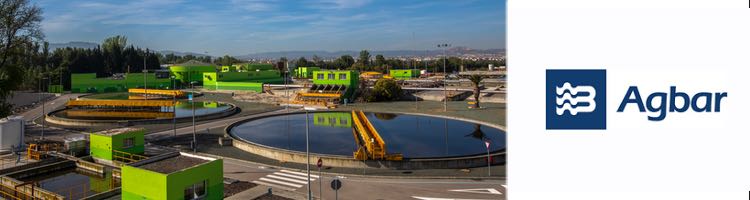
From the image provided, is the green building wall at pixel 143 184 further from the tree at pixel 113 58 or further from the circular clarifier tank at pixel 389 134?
the tree at pixel 113 58

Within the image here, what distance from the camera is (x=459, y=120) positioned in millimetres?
39625

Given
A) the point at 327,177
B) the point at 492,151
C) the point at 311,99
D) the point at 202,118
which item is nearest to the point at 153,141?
the point at 202,118

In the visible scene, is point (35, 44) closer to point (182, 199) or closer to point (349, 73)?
point (182, 199)

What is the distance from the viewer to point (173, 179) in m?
14.5

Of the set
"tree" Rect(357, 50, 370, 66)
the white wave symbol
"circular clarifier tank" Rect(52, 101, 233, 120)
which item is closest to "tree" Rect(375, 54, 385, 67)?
"tree" Rect(357, 50, 370, 66)

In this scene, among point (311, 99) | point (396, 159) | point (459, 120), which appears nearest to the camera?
point (396, 159)

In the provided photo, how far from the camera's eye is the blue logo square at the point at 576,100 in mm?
6668

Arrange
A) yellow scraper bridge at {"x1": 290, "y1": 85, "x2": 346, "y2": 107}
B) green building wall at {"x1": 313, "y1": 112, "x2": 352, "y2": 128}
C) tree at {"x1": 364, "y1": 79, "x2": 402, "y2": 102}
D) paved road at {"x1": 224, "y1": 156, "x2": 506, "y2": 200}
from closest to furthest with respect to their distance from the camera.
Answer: paved road at {"x1": 224, "y1": 156, "x2": 506, "y2": 200} → green building wall at {"x1": 313, "y1": 112, "x2": 352, "y2": 128} → yellow scraper bridge at {"x1": 290, "y1": 85, "x2": 346, "y2": 107} → tree at {"x1": 364, "y1": 79, "x2": 402, "y2": 102}

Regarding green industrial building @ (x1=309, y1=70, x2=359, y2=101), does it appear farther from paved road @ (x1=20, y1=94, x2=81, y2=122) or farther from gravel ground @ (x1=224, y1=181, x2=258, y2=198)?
gravel ground @ (x1=224, y1=181, x2=258, y2=198)

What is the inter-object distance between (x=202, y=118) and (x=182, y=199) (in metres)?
27.2

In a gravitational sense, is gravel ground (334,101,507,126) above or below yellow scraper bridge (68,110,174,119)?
above

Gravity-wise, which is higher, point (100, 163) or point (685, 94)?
point (685, 94)

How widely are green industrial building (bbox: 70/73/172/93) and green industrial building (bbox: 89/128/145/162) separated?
193 feet

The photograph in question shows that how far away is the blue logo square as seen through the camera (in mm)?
6668
